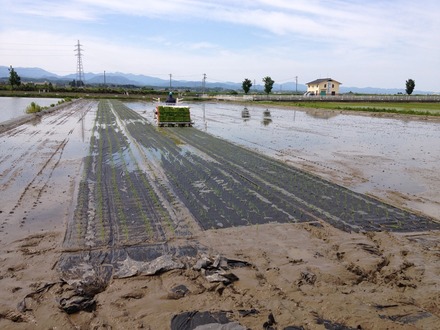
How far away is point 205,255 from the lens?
5148 mm

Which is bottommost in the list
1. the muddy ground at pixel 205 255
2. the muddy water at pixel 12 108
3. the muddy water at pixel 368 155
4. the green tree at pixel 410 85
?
the muddy ground at pixel 205 255

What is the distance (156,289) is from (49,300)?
1158mm

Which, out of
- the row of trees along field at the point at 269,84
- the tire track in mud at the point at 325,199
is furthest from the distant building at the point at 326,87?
the tire track in mud at the point at 325,199

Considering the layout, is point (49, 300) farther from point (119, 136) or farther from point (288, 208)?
point (119, 136)

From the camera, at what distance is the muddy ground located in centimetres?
387

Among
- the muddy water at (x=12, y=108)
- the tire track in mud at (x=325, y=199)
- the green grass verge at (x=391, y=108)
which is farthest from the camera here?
the green grass verge at (x=391, y=108)

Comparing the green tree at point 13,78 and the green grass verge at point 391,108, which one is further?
the green tree at point 13,78

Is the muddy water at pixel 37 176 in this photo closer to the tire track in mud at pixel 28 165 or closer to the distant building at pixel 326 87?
the tire track in mud at pixel 28 165

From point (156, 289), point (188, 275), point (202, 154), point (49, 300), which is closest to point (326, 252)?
point (188, 275)

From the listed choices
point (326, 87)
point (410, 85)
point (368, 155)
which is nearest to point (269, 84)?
point (326, 87)

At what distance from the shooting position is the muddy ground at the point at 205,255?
12.7ft

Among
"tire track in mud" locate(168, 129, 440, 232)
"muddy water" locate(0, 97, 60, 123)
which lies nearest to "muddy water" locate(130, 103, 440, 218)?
"tire track in mud" locate(168, 129, 440, 232)

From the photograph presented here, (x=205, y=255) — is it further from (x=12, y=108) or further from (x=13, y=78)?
(x=13, y=78)

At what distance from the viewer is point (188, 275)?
4.65 m
